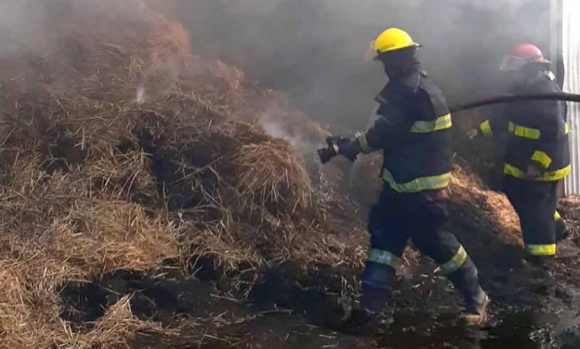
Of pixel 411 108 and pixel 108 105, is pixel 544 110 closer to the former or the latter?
pixel 411 108

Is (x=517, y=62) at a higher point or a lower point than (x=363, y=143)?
higher

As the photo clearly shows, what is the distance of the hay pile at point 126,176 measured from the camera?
5.20 metres

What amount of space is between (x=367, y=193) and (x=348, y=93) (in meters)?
1.36

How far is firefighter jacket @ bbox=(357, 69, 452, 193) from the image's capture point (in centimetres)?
510

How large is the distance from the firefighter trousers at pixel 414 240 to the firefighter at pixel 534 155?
120cm

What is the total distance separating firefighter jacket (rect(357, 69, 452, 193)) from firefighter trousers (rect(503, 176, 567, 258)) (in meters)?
1.36

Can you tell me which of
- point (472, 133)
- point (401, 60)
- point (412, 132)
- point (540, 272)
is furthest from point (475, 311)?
point (472, 133)

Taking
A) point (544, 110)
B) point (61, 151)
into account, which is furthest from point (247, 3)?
point (544, 110)

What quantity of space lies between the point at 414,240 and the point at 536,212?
4.89ft

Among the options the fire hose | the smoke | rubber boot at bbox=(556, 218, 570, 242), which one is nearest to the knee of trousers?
the fire hose

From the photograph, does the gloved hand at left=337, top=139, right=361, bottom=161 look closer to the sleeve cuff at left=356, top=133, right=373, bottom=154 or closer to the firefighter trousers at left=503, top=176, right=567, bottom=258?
the sleeve cuff at left=356, top=133, right=373, bottom=154

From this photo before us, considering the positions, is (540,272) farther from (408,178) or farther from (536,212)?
(408,178)

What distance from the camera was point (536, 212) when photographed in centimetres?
617

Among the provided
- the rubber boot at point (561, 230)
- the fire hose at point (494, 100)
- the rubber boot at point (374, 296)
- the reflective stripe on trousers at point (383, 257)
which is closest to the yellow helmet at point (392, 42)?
the fire hose at point (494, 100)
